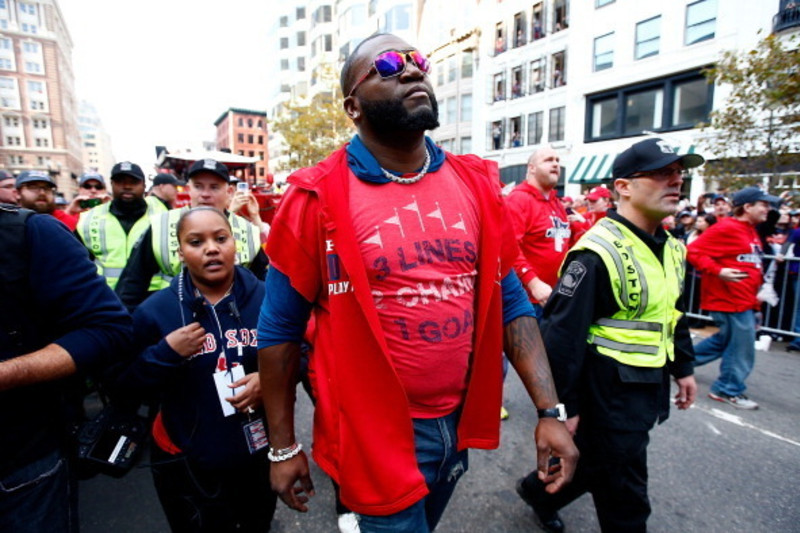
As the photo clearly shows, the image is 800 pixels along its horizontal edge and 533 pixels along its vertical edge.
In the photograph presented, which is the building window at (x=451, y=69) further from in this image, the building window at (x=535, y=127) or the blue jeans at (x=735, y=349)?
the blue jeans at (x=735, y=349)

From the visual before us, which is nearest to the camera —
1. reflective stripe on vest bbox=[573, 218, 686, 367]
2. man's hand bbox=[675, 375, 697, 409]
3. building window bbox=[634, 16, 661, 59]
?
reflective stripe on vest bbox=[573, 218, 686, 367]

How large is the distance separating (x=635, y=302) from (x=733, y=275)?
10.5 ft

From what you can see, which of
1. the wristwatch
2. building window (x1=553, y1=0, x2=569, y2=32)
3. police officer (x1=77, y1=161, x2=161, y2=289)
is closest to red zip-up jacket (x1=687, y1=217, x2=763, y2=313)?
the wristwatch

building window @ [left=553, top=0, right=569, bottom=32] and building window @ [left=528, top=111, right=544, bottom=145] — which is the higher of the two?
building window @ [left=553, top=0, right=569, bottom=32]

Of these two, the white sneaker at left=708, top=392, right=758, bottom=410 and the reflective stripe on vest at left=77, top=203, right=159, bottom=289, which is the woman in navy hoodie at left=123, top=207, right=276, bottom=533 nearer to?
the reflective stripe on vest at left=77, top=203, right=159, bottom=289

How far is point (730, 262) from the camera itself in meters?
4.97

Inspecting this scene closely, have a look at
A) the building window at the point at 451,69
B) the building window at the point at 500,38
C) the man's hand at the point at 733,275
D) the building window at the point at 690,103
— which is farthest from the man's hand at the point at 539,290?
the building window at the point at 451,69

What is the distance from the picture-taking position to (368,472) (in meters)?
1.59

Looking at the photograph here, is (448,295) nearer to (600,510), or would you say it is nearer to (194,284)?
(194,284)

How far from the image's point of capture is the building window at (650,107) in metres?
20.8

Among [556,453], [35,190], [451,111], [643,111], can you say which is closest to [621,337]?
[556,453]

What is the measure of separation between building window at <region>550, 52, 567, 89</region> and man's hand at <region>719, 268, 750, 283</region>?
24687mm

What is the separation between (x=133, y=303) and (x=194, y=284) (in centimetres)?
110

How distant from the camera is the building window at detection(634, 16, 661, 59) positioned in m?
21.9
